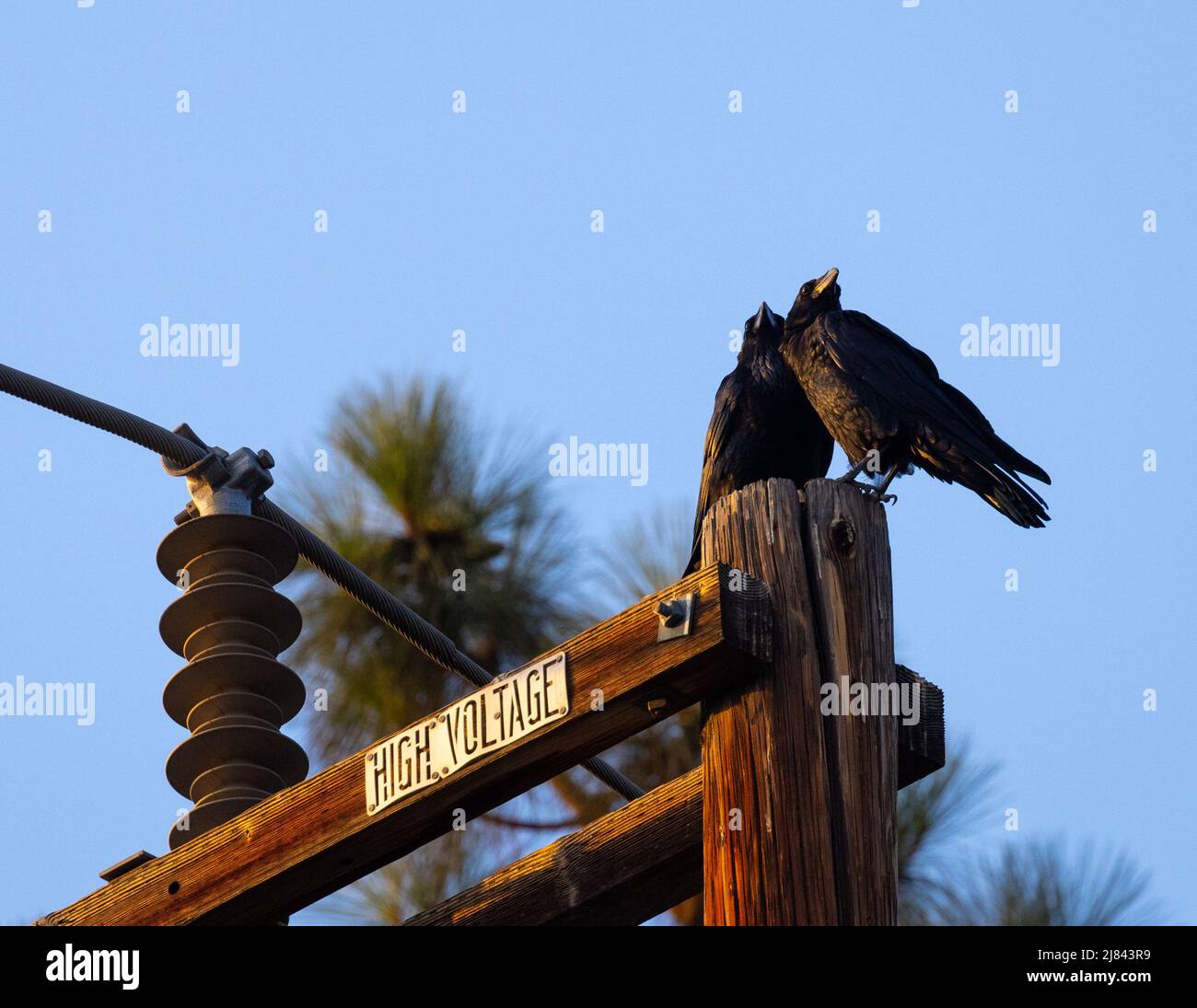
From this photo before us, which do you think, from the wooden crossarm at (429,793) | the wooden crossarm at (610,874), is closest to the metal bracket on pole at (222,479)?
the wooden crossarm at (429,793)

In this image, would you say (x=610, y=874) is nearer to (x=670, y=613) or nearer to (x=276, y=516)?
(x=670, y=613)

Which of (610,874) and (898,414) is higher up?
(898,414)

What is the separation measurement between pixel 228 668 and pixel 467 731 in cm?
86

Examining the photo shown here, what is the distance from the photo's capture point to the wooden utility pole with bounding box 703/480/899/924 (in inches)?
109

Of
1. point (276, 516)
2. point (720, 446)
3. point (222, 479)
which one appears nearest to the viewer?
point (222, 479)

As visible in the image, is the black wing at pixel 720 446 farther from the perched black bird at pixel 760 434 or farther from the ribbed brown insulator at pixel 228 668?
the ribbed brown insulator at pixel 228 668

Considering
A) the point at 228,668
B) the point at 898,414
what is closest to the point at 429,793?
the point at 228,668

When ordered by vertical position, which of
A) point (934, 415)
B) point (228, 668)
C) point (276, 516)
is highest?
point (934, 415)

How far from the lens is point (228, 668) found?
3.72m
